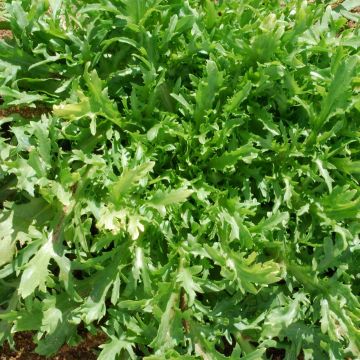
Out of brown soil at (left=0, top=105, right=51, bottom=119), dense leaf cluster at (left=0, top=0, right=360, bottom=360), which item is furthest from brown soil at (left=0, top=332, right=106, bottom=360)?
brown soil at (left=0, top=105, right=51, bottom=119)

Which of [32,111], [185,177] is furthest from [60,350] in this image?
[32,111]

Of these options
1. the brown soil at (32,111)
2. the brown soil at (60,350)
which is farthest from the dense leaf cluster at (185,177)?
the brown soil at (60,350)

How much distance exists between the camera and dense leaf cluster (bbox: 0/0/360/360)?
2512 mm

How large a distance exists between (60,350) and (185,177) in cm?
114

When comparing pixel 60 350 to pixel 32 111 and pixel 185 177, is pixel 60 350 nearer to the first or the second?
pixel 185 177

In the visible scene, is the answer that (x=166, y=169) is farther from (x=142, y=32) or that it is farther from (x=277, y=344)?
(x=277, y=344)

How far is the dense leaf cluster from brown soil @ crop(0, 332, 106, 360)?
0.30 meters

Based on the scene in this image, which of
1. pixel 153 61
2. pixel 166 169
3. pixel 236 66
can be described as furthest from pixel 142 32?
pixel 166 169

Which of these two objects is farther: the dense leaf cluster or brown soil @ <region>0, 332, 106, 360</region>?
brown soil @ <region>0, 332, 106, 360</region>

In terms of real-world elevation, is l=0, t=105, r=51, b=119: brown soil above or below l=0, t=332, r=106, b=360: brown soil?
above

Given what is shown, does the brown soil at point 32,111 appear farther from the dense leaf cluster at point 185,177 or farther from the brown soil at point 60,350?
the brown soil at point 60,350

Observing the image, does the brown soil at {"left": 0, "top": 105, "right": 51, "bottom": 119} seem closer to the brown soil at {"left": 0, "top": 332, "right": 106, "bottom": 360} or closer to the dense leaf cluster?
the dense leaf cluster

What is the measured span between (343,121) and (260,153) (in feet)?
1.38

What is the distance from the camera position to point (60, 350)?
9.77ft
